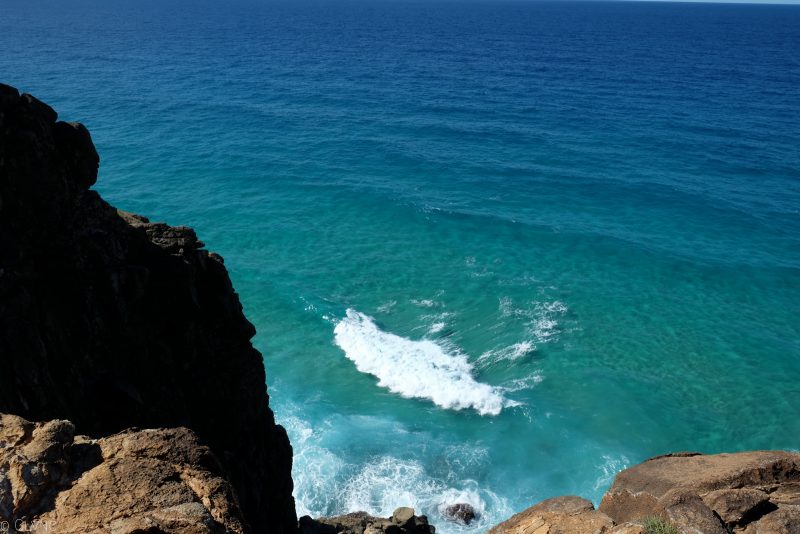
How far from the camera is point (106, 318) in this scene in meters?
17.3

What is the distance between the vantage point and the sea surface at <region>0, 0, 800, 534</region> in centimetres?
3497

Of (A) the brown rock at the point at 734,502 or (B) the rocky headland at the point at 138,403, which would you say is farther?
(A) the brown rock at the point at 734,502

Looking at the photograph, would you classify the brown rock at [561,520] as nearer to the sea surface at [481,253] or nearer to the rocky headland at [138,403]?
the rocky headland at [138,403]

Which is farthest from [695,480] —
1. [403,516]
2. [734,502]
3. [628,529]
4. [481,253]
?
[481,253]

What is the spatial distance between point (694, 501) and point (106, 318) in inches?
600

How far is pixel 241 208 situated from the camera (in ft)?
202

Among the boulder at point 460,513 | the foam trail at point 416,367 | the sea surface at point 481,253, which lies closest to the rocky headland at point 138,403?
the boulder at point 460,513

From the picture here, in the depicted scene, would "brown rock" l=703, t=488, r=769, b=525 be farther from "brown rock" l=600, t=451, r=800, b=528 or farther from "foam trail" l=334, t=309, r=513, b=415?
"foam trail" l=334, t=309, r=513, b=415

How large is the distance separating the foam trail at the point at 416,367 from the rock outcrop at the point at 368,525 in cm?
1147

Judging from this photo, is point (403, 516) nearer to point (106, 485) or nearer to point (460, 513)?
point (460, 513)

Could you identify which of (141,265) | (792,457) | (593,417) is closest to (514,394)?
(593,417)

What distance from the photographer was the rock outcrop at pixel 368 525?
79.5 ft

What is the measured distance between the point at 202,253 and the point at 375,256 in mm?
33416

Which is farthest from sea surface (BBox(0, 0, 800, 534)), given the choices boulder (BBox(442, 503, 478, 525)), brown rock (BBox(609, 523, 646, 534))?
brown rock (BBox(609, 523, 646, 534))
